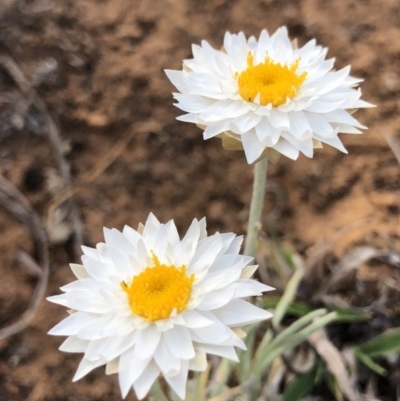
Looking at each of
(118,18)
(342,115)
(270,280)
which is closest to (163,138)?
(118,18)

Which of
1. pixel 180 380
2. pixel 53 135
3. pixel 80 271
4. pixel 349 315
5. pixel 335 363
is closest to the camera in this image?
pixel 180 380

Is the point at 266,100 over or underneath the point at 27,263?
over

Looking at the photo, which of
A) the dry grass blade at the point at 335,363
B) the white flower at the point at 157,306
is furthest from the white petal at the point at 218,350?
the dry grass blade at the point at 335,363

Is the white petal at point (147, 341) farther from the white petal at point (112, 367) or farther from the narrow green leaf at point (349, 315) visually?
the narrow green leaf at point (349, 315)

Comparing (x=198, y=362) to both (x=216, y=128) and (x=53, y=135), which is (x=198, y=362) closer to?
(x=216, y=128)

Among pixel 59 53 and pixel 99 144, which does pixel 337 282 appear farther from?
pixel 59 53

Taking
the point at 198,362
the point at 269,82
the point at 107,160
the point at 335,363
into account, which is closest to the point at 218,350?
the point at 198,362
